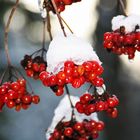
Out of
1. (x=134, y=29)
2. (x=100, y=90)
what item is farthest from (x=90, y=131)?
(x=134, y=29)

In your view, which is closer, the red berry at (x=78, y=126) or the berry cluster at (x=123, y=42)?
the berry cluster at (x=123, y=42)

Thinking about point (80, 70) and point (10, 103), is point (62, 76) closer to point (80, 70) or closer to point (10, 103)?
point (80, 70)

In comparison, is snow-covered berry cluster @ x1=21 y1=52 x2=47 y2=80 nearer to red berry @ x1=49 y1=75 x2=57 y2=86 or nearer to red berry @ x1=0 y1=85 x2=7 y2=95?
red berry @ x1=0 y1=85 x2=7 y2=95

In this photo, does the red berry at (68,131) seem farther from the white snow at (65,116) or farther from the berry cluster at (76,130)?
the white snow at (65,116)

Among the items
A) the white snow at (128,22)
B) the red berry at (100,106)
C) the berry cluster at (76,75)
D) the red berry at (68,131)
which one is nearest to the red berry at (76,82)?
the berry cluster at (76,75)

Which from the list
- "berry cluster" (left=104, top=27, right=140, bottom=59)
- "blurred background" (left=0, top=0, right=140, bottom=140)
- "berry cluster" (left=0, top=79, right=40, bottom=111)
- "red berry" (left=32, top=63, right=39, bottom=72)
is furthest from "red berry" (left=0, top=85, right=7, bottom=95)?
"blurred background" (left=0, top=0, right=140, bottom=140)

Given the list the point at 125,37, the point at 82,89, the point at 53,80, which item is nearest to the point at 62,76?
the point at 53,80
